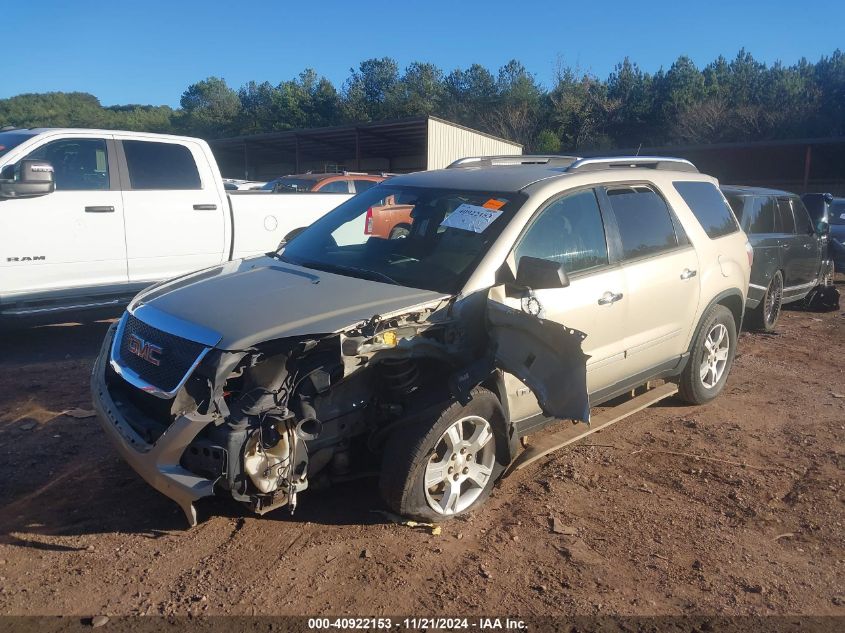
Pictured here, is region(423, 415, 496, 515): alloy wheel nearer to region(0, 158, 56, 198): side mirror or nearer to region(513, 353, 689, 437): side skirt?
region(513, 353, 689, 437): side skirt

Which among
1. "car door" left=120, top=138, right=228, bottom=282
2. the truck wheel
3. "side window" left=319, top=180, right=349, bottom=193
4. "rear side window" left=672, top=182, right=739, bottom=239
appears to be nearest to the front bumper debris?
the truck wheel

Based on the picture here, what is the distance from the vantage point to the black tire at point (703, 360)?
5.48 metres

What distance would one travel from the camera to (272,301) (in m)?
3.63

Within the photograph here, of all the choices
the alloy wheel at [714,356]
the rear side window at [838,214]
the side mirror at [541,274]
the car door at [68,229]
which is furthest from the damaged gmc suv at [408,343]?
the rear side window at [838,214]

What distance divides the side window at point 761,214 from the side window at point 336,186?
901 cm

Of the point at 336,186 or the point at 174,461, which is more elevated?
the point at 336,186

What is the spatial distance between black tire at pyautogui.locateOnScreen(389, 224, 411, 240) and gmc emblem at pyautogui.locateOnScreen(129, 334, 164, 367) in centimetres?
171

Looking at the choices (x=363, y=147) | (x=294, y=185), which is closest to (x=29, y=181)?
(x=294, y=185)

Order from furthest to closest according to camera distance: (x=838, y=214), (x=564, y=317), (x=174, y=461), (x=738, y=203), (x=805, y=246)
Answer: (x=838, y=214) < (x=805, y=246) < (x=738, y=203) < (x=564, y=317) < (x=174, y=461)

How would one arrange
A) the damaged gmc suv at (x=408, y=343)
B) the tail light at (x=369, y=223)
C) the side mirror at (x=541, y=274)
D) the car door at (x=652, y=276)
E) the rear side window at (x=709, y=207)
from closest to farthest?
the damaged gmc suv at (x=408, y=343)
the side mirror at (x=541, y=274)
the car door at (x=652, y=276)
the tail light at (x=369, y=223)
the rear side window at (x=709, y=207)

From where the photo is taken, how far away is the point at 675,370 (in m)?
5.40

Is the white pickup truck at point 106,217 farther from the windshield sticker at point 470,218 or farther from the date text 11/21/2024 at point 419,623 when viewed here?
the date text 11/21/2024 at point 419,623

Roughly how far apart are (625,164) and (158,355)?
3738 millimetres

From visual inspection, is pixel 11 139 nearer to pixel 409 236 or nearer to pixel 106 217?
pixel 106 217
